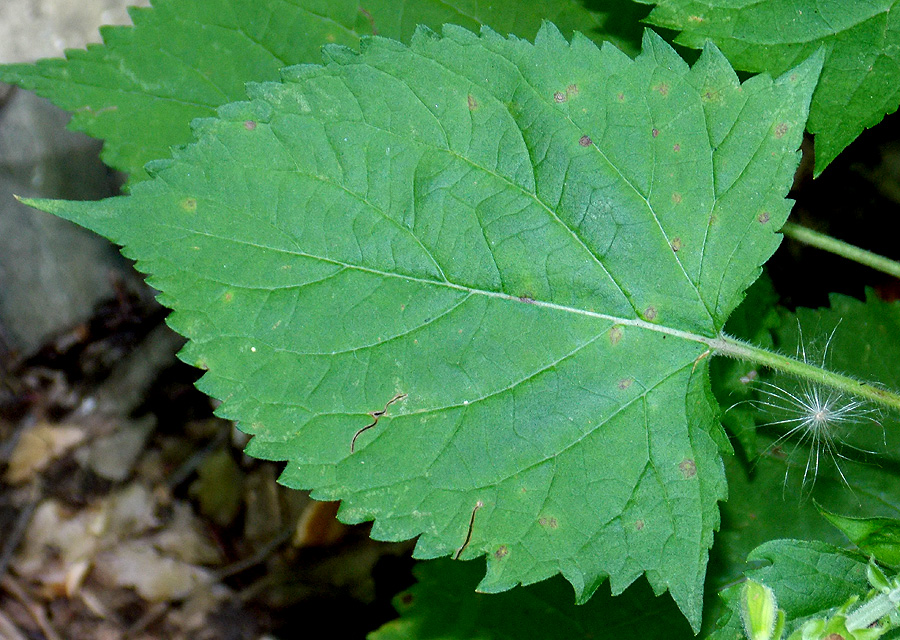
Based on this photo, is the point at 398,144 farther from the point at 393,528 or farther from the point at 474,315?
the point at 393,528

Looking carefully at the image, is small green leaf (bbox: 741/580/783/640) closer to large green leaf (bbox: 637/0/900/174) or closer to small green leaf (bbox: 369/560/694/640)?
small green leaf (bbox: 369/560/694/640)

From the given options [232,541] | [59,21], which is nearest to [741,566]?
[232,541]

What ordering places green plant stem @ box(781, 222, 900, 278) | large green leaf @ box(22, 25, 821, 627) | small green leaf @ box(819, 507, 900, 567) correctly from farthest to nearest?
green plant stem @ box(781, 222, 900, 278) < large green leaf @ box(22, 25, 821, 627) < small green leaf @ box(819, 507, 900, 567)

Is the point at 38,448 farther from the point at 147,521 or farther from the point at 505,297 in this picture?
the point at 505,297

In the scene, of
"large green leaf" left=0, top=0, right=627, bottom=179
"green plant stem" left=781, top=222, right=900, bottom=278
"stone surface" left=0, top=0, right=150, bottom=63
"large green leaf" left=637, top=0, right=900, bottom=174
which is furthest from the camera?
"stone surface" left=0, top=0, right=150, bottom=63

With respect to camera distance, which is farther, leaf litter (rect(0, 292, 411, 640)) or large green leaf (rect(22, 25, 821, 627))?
leaf litter (rect(0, 292, 411, 640))

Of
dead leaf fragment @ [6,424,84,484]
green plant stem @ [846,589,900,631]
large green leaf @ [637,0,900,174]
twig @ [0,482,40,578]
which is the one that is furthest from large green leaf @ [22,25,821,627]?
twig @ [0,482,40,578]

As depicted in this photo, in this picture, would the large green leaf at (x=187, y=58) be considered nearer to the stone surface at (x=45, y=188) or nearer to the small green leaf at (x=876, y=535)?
the stone surface at (x=45, y=188)
